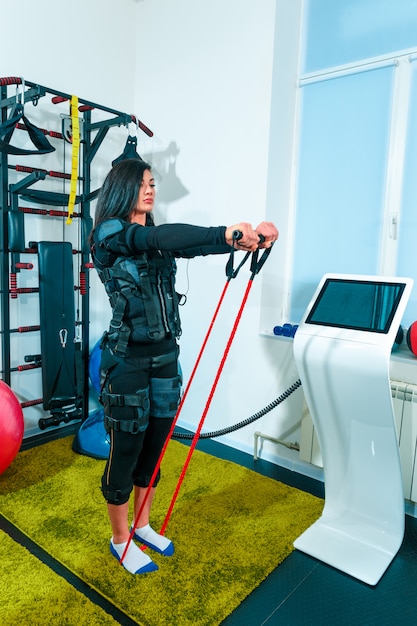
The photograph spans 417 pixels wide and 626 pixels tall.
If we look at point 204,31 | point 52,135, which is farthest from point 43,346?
point 204,31

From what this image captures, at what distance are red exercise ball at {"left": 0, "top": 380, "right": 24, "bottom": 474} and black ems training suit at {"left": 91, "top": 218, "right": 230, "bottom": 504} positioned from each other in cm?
74

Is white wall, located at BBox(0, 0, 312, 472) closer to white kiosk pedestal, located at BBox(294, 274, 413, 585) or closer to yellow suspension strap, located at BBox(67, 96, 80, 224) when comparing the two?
yellow suspension strap, located at BBox(67, 96, 80, 224)

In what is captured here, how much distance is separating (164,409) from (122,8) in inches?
123

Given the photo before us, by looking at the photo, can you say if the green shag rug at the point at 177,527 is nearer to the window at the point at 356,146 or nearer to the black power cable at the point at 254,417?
the black power cable at the point at 254,417

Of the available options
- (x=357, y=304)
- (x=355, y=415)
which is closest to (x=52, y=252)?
(x=357, y=304)

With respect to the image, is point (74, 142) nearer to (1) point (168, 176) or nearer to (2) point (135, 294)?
(1) point (168, 176)

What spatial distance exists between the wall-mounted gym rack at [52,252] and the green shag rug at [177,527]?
0.48 metres

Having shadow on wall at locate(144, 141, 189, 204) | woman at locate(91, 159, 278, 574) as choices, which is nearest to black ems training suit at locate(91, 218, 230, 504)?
woman at locate(91, 159, 278, 574)

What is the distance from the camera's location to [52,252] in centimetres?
294

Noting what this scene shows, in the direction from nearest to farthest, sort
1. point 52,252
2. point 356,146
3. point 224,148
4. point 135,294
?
point 135,294, point 356,146, point 52,252, point 224,148

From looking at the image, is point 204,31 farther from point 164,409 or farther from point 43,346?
point 164,409

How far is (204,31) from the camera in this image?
10.3 ft

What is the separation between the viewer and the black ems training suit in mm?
1753

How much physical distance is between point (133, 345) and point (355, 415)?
998 millimetres
